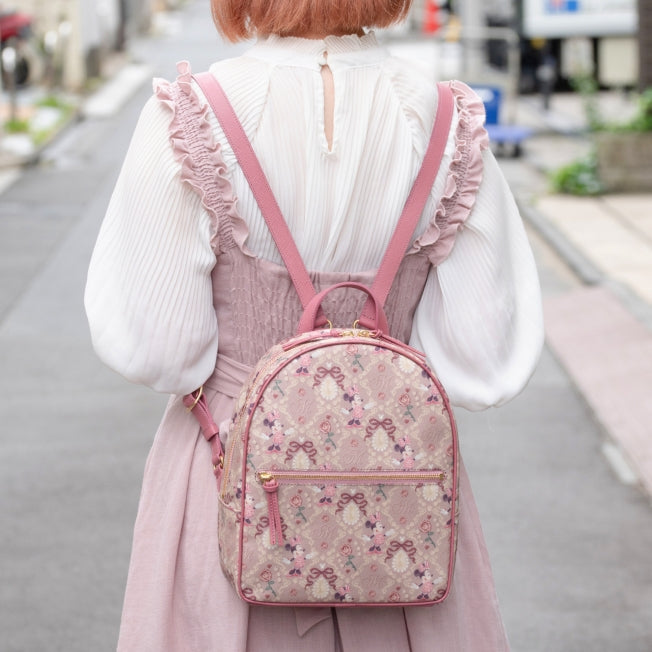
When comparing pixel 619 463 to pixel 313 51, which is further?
pixel 619 463

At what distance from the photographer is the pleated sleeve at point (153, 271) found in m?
2.18

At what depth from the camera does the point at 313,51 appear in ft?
7.36

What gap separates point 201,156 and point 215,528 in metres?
0.64

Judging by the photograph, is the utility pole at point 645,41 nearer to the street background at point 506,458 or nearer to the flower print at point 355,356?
the street background at point 506,458

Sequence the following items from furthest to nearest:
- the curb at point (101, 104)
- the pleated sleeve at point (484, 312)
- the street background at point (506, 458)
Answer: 1. the curb at point (101, 104)
2. the street background at point (506, 458)
3. the pleated sleeve at point (484, 312)

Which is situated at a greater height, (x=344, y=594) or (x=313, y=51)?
(x=313, y=51)

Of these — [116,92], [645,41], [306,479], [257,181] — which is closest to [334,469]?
[306,479]

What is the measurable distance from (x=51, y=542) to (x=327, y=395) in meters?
3.10

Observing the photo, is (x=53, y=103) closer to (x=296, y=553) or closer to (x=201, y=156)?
(x=201, y=156)

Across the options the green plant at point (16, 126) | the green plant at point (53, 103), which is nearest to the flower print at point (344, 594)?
the green plant at point (16, 126)

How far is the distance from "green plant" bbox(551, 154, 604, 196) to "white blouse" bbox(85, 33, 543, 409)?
1054 cm

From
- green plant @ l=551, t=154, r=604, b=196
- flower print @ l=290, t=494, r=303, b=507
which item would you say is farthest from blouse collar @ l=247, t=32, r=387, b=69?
green plant @ l=551, t=154, r=604, b=196

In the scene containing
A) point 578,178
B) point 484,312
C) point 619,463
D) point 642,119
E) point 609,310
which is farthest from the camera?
point 578,178

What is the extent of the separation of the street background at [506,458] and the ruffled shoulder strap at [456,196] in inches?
87.2
